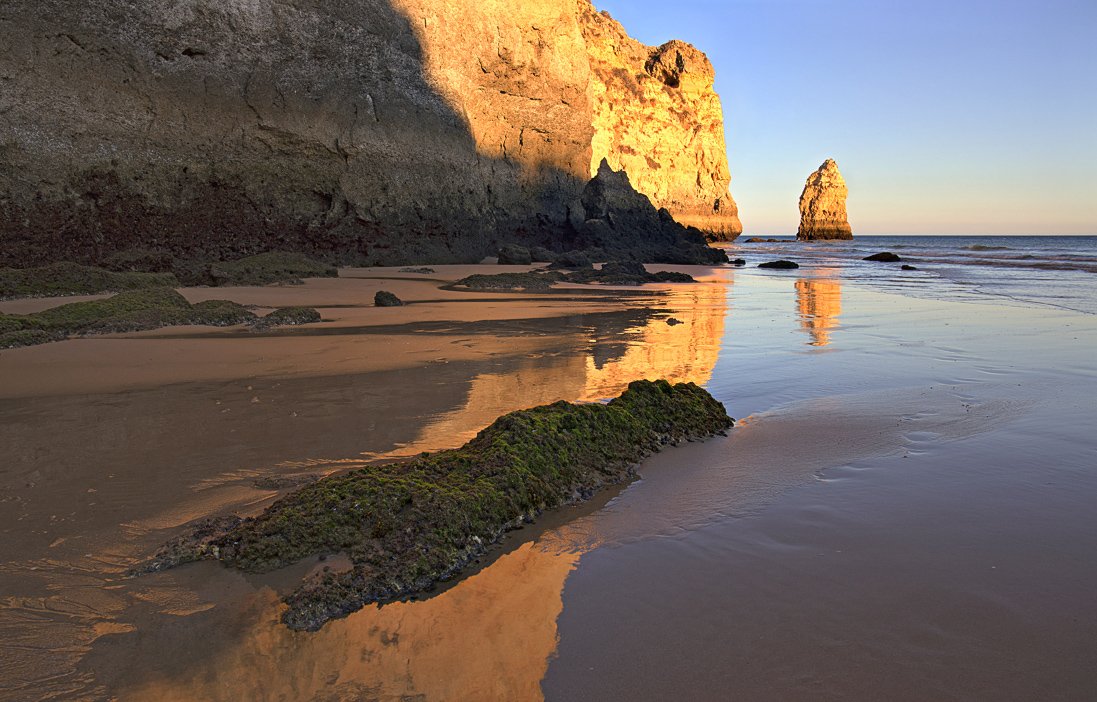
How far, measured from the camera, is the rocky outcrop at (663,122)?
1940 inches

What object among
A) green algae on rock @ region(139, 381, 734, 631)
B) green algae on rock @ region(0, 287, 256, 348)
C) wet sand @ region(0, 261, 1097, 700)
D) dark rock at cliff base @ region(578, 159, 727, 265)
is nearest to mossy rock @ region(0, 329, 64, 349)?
green algae on rock @ region(0, 287, 256, 348)

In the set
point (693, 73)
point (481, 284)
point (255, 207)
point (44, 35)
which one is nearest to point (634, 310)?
point (481, 284)

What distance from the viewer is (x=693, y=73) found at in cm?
5631

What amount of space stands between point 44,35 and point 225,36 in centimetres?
353

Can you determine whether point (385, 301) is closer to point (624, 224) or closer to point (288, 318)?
point (288, 318)

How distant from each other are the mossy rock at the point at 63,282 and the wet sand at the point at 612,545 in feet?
16.7

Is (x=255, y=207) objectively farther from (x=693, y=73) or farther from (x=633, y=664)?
(x=693, y=73)

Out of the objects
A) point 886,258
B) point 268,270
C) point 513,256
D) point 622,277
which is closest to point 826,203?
point 886,258

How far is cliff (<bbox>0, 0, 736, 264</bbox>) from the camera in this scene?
1309 centimetres

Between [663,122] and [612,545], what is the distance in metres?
55.6

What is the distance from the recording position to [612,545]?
247 cm

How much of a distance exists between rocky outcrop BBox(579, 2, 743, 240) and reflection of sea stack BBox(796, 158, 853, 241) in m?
19.6

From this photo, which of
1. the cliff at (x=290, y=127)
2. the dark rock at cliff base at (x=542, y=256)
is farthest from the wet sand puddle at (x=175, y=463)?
the dark rock at cliff base at (x=542, y=256)

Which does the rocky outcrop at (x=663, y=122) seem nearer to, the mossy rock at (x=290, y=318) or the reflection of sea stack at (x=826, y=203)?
the reflection of sea stack at (x=826, y=203)
